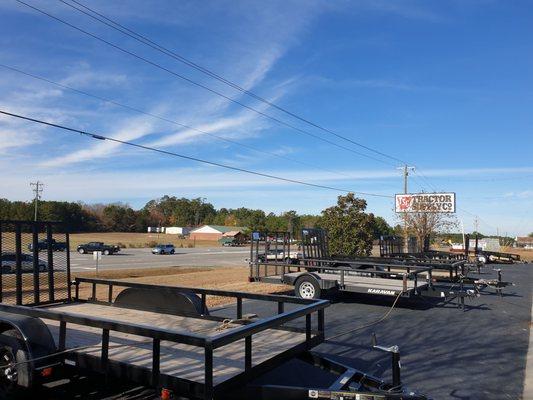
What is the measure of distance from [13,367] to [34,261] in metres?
2.18

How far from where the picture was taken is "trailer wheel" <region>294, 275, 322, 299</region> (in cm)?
1170

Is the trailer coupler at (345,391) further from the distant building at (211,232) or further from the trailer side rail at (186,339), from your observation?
the distant building at (211,232)

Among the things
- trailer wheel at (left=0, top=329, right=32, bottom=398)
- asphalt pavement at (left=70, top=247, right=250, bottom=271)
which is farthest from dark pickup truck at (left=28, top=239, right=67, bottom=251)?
asphalt pavement at (left=70, top=247, right=250, bottom=271)

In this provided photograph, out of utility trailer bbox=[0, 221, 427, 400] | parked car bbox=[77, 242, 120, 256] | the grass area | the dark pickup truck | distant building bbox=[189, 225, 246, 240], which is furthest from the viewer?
distant building bbox=[189, 225, 246, 240]

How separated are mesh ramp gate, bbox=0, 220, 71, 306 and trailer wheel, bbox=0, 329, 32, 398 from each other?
158 centimetres

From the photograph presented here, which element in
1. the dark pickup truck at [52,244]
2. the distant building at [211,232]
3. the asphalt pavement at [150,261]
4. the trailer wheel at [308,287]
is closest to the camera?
the dark pickup truck at [52,244]

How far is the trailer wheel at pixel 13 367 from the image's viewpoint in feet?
11.9

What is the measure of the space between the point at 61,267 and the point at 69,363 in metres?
2.77

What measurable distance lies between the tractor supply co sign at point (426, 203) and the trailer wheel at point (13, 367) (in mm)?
40026

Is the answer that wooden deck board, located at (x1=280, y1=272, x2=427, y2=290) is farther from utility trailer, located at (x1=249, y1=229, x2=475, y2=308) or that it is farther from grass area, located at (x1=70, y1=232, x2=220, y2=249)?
grass area, located at (x1=70, y1=232, x2=220, y2=249)

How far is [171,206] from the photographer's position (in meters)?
180

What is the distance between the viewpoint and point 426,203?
41781 mm

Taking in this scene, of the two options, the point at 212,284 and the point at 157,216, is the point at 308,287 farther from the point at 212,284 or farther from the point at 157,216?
the point at 157,216

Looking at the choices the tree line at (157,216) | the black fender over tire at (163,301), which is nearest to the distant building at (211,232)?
the tree line at (157,216)
